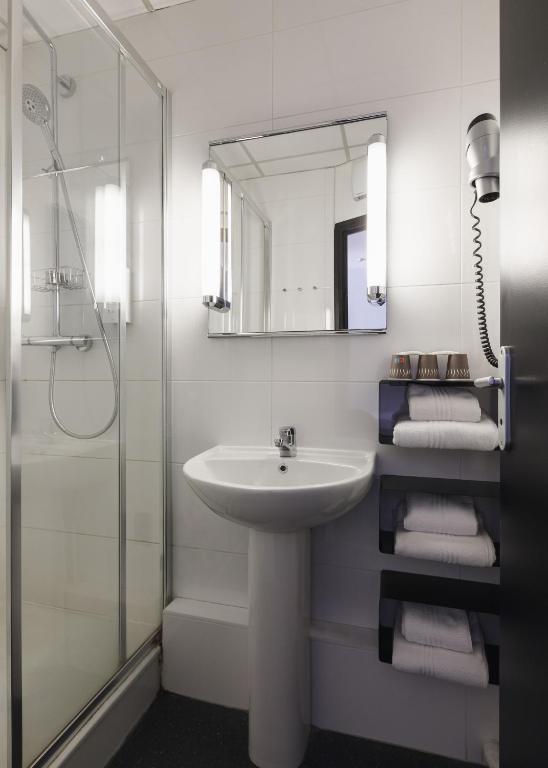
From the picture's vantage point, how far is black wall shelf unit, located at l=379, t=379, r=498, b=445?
4.22 feet

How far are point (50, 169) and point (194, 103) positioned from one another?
2.48 ft

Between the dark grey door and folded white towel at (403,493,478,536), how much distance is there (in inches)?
19.8

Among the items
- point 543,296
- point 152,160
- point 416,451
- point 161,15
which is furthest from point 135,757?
point 161,15

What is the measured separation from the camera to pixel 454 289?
1355mm

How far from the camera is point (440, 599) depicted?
123 cm

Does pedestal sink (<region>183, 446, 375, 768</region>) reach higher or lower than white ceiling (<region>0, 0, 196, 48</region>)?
lower

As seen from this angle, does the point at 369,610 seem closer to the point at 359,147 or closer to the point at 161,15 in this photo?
the point at 359,147

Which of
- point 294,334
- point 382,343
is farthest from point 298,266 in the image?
point 382,343

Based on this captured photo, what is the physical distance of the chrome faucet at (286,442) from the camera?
4.73 feet

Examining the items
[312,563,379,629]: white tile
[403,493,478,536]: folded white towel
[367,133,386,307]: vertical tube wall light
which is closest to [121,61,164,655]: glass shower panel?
[312,563,379,629]: white tile

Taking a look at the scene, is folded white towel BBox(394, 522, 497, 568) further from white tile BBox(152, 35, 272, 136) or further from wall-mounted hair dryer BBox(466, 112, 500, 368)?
white tile BBox(152, 35, 272, 136)

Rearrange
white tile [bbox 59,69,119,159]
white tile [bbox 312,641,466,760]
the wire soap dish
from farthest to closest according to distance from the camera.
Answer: white tile [bbox 312,641,466,760] < white tile [bbox 59,69,119,159] < the wire soap dish

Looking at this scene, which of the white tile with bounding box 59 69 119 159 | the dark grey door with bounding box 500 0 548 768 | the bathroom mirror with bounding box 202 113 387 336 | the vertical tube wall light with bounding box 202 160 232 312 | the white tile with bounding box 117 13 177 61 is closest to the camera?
the dark grey door with bounding box 500 0 548 768

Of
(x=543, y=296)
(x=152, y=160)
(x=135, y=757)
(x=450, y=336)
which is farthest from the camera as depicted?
(x=152, y=160)
